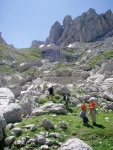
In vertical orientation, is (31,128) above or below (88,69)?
below

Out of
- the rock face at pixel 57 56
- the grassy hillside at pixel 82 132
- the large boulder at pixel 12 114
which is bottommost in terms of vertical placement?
the grassy hillside at pixel 82 132

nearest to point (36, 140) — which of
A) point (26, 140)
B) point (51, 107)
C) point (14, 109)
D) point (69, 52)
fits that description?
point (26, 140)

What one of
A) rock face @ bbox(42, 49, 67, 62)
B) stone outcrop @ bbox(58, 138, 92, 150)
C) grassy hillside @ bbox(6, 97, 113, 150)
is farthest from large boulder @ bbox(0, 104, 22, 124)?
rock face @ bbox(42, 49, 67, 62)

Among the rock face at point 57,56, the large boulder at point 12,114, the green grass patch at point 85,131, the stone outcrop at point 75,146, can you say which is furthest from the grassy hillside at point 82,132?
the rock face at point 57,56

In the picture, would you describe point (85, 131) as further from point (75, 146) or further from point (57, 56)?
point (57, 56)

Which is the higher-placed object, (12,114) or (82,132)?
(12,114)

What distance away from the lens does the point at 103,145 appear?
18531 mm

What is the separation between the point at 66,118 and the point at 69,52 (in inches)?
6808

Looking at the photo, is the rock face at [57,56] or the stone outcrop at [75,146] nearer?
the stone outcrop at [75,146]

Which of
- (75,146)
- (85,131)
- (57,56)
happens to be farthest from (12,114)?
(57,56)

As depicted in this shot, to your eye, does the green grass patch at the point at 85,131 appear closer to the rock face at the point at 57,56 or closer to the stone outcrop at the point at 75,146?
the stone outcrop at the point at 75,146

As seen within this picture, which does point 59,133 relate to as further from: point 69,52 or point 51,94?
point 69,52

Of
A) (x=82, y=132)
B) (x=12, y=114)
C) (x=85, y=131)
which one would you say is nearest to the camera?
(x=82, y=132)

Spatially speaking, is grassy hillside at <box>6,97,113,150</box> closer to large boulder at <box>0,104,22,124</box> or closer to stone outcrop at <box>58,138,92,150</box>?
large boulder at <box>0,104,22,124</box>
